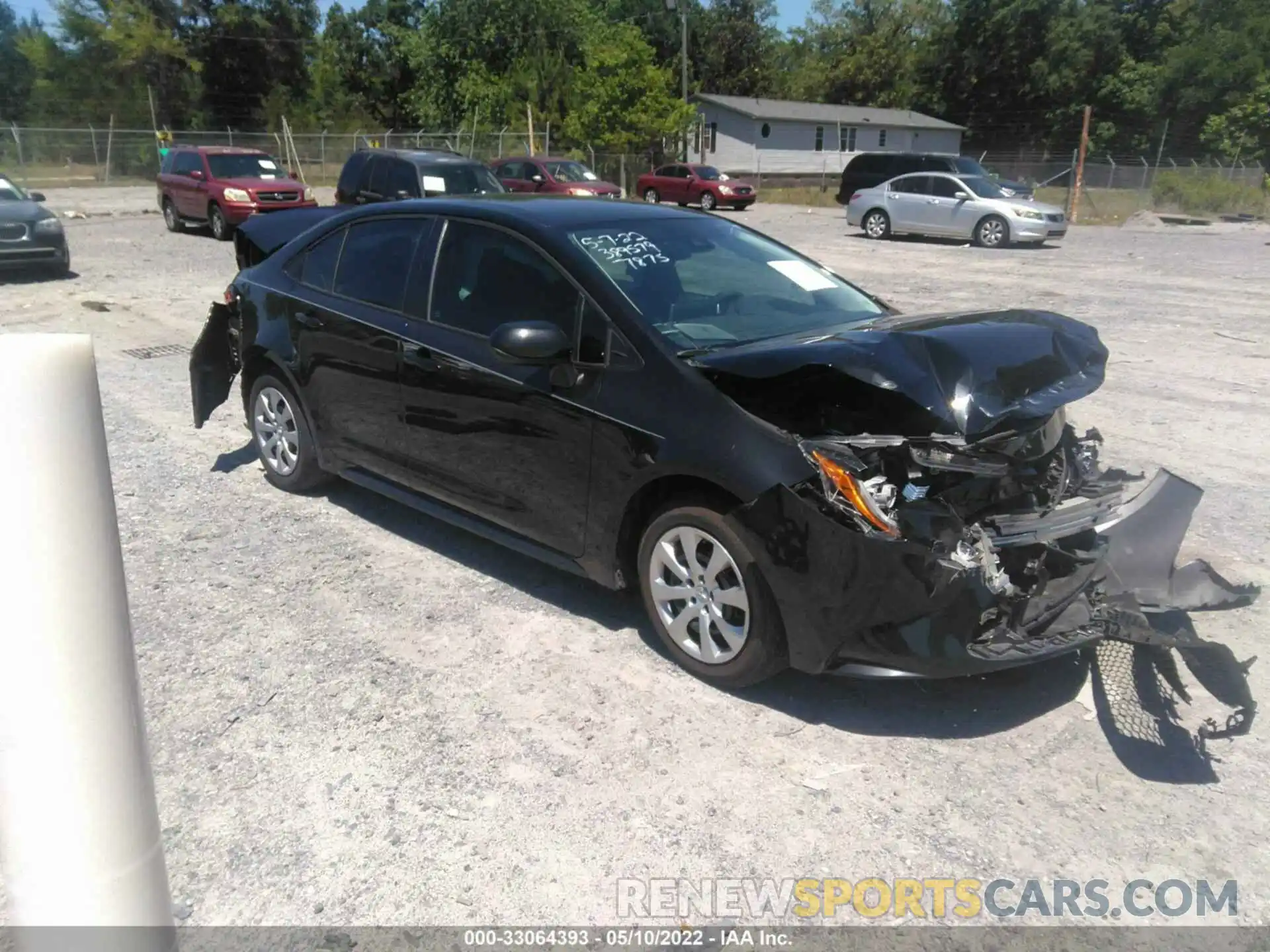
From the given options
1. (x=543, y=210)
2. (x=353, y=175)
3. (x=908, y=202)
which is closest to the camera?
(x=543, y=210)

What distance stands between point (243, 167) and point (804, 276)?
19564mm

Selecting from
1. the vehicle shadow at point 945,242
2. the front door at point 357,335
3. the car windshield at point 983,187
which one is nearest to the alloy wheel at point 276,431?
the front door at point 357,335

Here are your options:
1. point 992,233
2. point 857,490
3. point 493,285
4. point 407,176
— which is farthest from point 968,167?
point 857,490

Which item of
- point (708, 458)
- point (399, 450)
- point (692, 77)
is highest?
point (692, 77)

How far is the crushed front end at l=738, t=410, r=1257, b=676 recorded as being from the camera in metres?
3.25

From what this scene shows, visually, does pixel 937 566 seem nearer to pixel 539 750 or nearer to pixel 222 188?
pixel 539 750

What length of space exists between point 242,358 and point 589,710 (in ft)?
11.1

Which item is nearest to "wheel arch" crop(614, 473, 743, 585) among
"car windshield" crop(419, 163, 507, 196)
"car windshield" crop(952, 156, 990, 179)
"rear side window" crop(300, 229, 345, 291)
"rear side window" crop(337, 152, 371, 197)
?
"rear side window" crop(300, 229, 345, 291)

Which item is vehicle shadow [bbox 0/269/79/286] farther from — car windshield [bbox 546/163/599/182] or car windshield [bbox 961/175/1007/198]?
car windshield [bbox 961/175/1007/198]

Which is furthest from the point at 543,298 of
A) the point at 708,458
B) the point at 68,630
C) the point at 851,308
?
the point at 68,630

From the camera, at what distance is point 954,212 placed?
22078mm

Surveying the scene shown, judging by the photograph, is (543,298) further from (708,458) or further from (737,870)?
(737,870)

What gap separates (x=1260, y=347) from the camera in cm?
1001

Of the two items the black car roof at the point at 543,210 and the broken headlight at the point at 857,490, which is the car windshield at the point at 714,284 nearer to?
the black car roof at the point at 543,210
